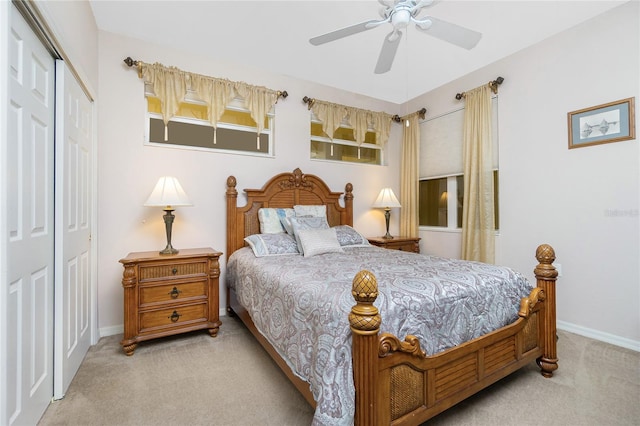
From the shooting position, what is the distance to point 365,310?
119 cm

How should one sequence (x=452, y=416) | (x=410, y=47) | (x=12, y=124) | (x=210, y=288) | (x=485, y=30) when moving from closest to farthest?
(x=12, y=124), (x=452, y=416), (x=210, y=288), (x=485, y=30), (x=410, y=47)

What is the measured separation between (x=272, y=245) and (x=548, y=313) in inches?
86.6

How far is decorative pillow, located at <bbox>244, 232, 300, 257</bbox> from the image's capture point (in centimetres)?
278

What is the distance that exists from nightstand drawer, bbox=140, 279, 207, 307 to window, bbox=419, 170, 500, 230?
3129mm

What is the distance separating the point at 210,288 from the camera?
2.66m

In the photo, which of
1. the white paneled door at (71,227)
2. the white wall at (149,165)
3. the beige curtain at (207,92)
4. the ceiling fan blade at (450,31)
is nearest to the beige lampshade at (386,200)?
the white wall at (149,165)

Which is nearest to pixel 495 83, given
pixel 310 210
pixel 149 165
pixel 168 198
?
pixel 310 210

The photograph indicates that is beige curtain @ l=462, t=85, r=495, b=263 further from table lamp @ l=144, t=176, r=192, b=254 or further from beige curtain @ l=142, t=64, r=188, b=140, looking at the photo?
beige curtain @ l=142, t=64, r=188, b=140

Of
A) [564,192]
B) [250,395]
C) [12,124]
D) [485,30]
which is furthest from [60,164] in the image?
[564,192]

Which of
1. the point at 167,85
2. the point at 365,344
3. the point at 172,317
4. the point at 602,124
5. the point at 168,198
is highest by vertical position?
the point at 167,85

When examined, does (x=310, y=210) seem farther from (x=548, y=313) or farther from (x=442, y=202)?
(x=548, y=313)

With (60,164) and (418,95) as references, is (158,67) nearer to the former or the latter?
(60,164)

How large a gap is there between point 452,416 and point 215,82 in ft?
11.5

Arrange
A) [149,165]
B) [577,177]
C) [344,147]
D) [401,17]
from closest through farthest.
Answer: [401,17] → [577,177] → [149,165] → [344,147]
